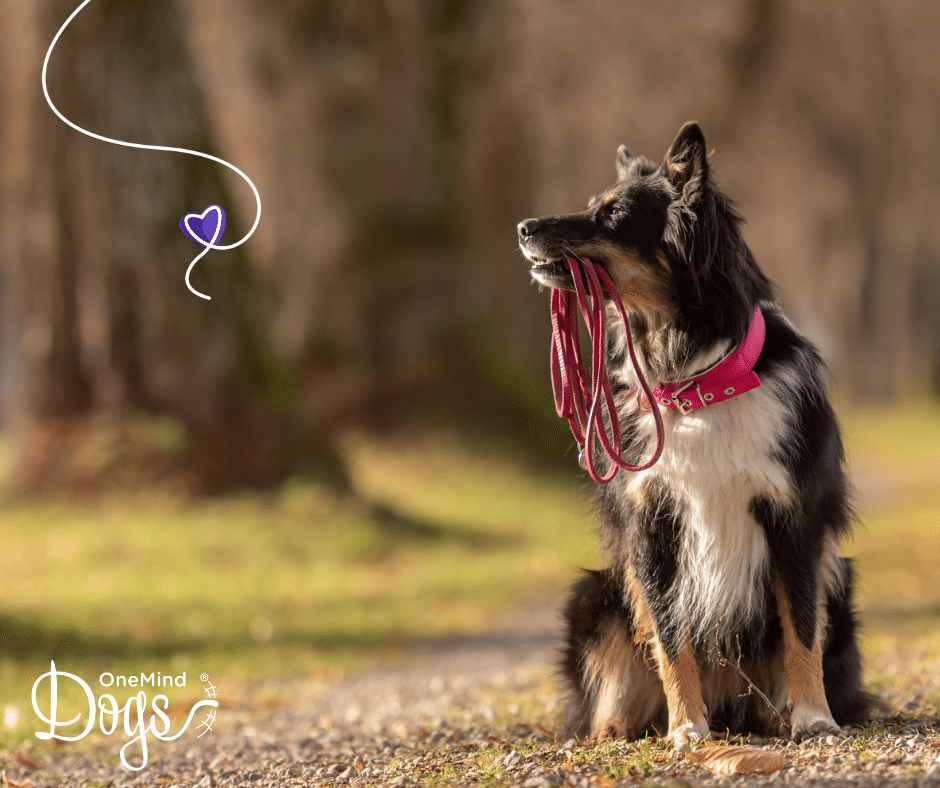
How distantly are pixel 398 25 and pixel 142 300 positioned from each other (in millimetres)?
6848

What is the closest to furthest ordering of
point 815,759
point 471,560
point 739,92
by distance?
point 815,759 → point 471,560 → point 739,92

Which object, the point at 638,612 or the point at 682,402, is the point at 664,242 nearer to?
the point at 682,402

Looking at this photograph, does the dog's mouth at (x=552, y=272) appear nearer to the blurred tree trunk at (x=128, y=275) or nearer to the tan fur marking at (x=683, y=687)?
the tan fur marking at (x=683, y=687)

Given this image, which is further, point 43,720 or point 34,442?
point 34,442

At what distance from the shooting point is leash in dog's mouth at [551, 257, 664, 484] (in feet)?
12.8

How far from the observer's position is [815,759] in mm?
3631

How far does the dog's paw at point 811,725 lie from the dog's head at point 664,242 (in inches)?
60.2

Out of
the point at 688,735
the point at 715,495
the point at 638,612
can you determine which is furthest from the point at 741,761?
the point at 715,495

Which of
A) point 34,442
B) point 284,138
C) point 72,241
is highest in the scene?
point 284,138

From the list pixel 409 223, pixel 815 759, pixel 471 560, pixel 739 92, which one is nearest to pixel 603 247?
pixel 815 759

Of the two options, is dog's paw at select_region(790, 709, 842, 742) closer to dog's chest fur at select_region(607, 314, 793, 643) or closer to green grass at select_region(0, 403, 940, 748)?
dog's chest fur at select_region(607, 314, 793, 643)

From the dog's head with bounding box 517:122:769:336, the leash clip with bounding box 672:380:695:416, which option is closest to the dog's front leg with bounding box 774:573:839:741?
the leash clip with bounding box 672:380:695:416

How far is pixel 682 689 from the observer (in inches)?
159

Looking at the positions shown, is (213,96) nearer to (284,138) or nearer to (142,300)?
(284,138)
